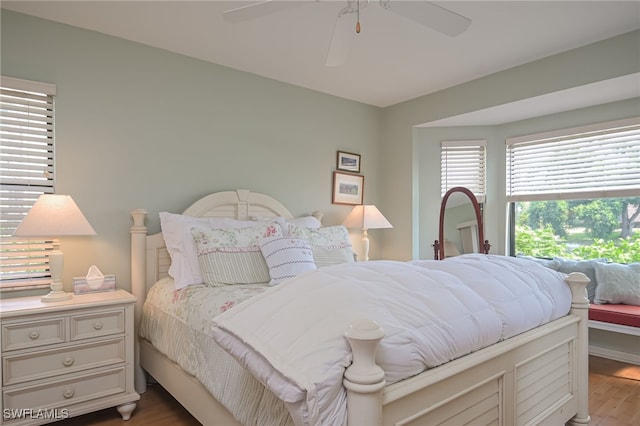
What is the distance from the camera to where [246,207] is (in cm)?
332

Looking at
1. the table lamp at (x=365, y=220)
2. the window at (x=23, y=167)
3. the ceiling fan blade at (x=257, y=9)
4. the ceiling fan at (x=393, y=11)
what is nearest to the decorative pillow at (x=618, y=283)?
the table lamp at (x=365, y=220)

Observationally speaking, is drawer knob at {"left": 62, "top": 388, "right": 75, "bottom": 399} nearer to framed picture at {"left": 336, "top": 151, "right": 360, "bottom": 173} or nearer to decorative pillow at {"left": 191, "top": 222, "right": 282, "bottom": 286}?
decorative pillow at {"left": 191, "top": 222, "right": 282, "bottom": 286}

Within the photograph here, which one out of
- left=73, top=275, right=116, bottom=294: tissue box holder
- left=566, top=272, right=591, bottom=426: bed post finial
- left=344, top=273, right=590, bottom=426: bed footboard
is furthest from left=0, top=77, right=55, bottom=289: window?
left=566, top=272, right=591, bottom=426: bed post finial

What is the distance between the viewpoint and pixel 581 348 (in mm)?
2164

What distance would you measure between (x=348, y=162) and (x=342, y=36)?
228cm

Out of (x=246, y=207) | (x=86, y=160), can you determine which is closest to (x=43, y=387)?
(x=86, y=160)

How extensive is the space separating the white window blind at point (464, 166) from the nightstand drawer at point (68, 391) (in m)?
3.50

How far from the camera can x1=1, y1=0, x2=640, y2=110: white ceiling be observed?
2.44 m

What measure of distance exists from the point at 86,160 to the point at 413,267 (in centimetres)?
227

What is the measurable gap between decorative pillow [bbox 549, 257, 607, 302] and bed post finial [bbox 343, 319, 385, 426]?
10.4ft

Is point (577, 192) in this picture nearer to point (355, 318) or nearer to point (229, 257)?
point (229, 257)

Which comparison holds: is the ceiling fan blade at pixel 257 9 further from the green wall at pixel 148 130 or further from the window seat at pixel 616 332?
the window seat at pixel 616 332

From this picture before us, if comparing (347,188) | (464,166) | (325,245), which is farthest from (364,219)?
(464,166)

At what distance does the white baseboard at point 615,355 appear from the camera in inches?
129
